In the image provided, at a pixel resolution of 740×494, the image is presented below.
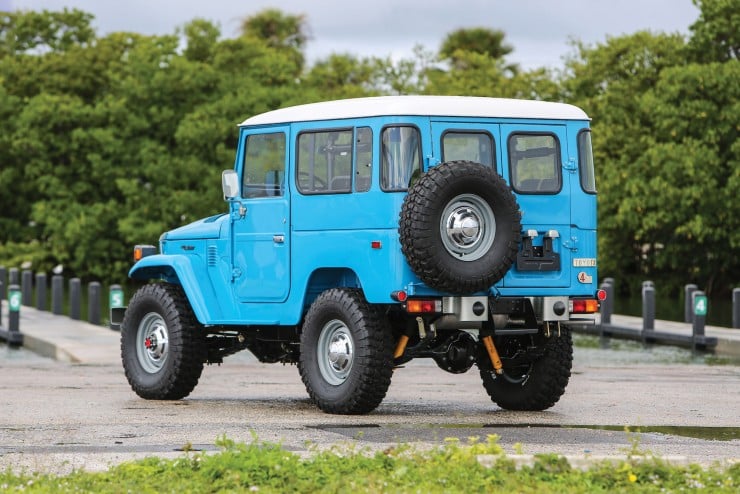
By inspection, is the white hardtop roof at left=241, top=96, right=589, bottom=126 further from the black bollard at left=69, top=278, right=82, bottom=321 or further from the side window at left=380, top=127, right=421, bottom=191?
the black bollard at left=69, top=278, right=82, bottom=321

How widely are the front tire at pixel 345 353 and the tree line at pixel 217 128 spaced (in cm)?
3995

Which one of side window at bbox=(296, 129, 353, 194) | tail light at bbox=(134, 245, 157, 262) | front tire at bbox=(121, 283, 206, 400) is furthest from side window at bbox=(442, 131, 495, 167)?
tail light at bbox=(134, 245, 157, 262)

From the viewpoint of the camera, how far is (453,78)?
251 ft

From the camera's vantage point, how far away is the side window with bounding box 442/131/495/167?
13414 millimetres

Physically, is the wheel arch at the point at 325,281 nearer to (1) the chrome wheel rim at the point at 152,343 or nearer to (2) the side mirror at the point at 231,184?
(2) the side mirror at the point at 231,184

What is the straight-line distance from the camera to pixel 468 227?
12992 millimetres

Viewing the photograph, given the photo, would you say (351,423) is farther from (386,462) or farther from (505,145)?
(386,462)

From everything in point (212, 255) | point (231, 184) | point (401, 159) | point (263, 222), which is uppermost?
point (401, 159)

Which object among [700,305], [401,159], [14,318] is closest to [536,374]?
[401,159]

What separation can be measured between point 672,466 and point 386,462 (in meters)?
1.53

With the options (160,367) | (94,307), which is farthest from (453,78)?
(160,367)

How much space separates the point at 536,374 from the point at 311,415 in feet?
6.96

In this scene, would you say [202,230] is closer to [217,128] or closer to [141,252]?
[141,252]

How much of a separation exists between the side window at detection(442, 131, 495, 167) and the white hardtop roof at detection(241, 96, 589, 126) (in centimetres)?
17
